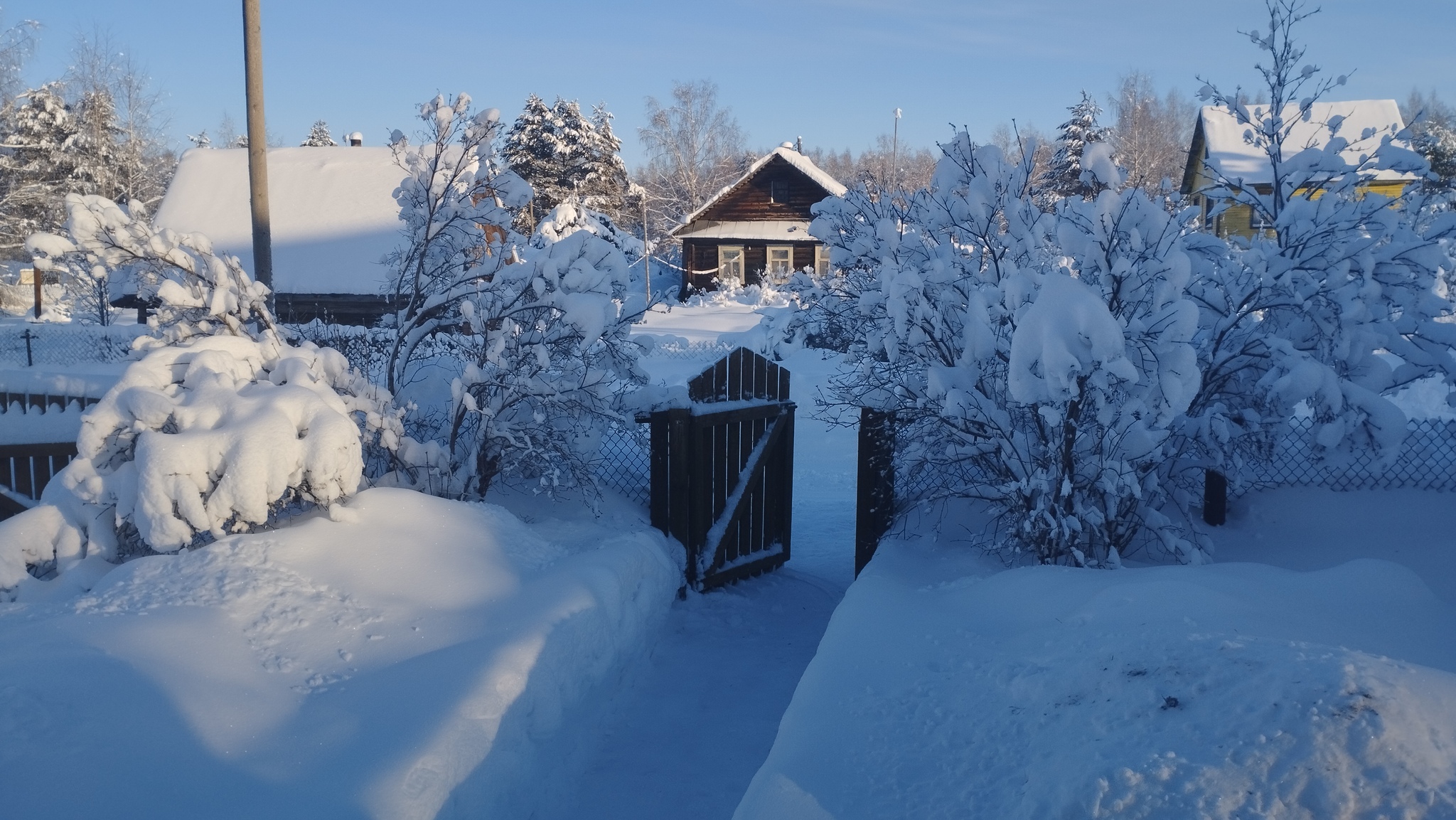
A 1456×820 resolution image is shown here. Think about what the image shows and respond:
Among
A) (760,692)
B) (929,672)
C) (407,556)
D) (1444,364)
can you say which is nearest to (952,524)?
(760,692)

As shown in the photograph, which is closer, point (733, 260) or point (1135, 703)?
point (1135, 703)

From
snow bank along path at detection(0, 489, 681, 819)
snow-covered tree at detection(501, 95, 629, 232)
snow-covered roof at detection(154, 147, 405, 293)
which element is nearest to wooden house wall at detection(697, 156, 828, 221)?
snow-covered tree at detection(501, 95, 629, 232)

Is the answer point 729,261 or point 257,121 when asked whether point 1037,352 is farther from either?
point 729,261

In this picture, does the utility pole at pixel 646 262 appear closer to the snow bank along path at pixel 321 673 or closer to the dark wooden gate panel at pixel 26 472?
the dark wooden gate panel at pixel 26 472

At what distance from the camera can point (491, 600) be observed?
4.24m

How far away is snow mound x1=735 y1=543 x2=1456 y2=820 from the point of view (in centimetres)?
218

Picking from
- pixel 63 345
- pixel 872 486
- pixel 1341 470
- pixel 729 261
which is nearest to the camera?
pixel 1341 470

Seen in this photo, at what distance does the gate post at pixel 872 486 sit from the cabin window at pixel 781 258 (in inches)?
1200

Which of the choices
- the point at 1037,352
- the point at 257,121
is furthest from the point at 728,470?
the point at 257,121

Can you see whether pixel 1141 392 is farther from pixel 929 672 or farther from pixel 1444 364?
pixel 1444 364

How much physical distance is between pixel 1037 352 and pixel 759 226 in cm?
3299

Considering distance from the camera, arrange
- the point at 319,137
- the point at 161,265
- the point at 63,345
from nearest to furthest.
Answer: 1. the point at 161,265
2. the point at 63,345
3. the point at 319,137

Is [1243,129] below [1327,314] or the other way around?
the other way around

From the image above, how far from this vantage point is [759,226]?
36.4 metres
